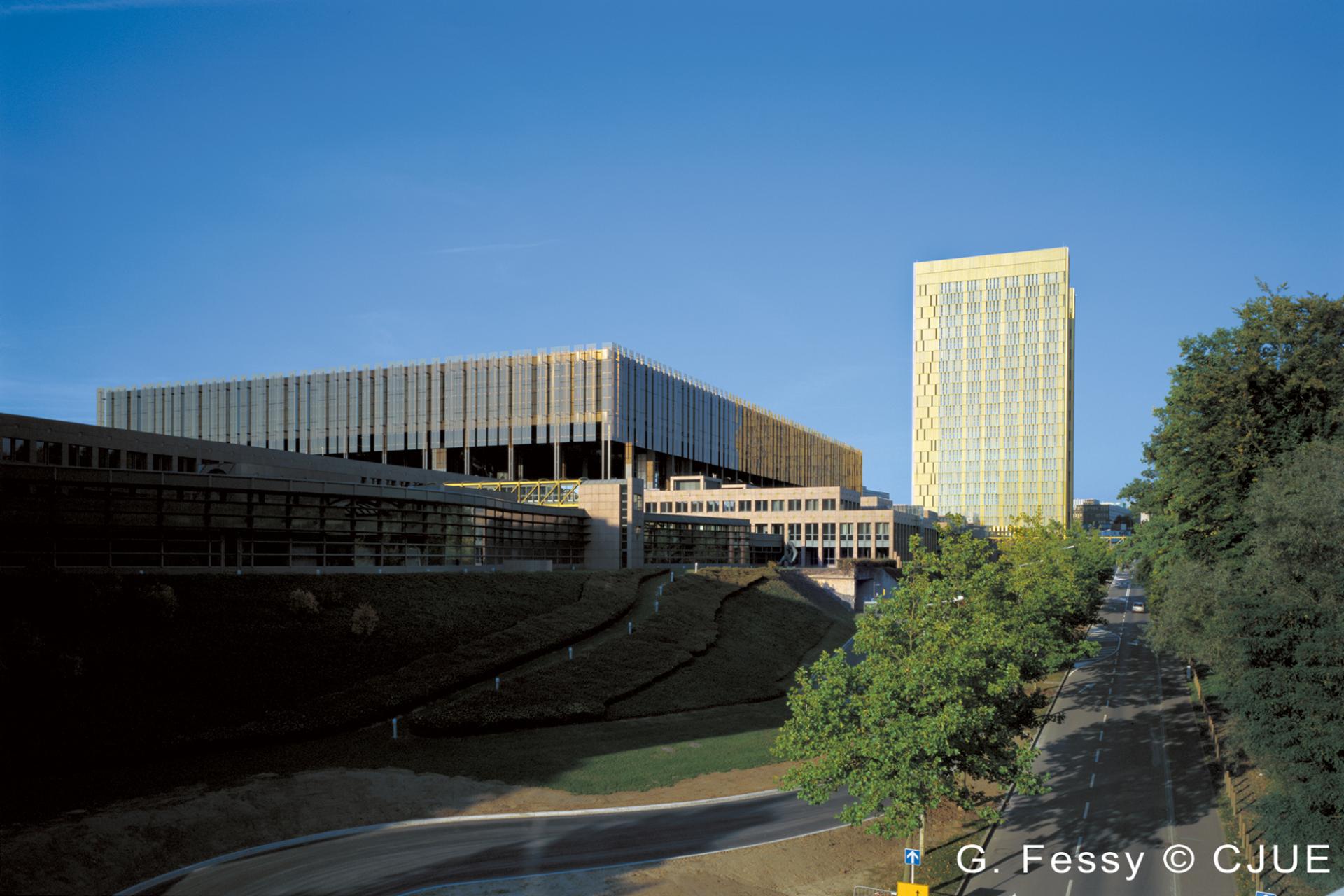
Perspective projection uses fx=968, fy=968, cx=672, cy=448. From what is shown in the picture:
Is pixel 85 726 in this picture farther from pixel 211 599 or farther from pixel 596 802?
pixel 596 802

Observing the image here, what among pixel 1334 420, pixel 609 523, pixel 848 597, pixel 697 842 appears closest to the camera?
pixel 697 842

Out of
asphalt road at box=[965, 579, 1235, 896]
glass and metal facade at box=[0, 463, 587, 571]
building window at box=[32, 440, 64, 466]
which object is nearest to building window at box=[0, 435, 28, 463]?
building window at box=[32, 440, 64, 466]

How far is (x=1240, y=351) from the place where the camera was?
162 ft

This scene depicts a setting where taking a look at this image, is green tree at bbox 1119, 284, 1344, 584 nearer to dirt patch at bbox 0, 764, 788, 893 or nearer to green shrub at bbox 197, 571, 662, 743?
dirt patch at bbox 0, 764, 788, 893

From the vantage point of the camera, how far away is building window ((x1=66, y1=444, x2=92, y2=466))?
2448 inches

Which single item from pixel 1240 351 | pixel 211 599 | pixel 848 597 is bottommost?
pixel 848 597

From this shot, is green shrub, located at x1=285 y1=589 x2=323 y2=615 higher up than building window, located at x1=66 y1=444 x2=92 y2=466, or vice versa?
building window, located at x1=66 y1=444 x2=92 y2=466

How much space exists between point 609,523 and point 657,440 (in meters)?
53.4

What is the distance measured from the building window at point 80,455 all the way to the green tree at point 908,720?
5251 centimetres

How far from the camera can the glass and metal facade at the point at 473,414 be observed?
118750 millimetres

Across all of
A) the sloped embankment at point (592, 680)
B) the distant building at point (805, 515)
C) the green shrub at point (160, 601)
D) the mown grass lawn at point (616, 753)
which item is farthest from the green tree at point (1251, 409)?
the distant building at point (805, 515)

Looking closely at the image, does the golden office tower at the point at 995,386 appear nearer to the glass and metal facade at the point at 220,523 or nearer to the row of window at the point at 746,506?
the row of window at the point at 746,506

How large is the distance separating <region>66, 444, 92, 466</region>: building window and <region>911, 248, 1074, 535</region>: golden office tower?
15461 cm

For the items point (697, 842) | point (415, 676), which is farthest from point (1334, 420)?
point (415, 676)
